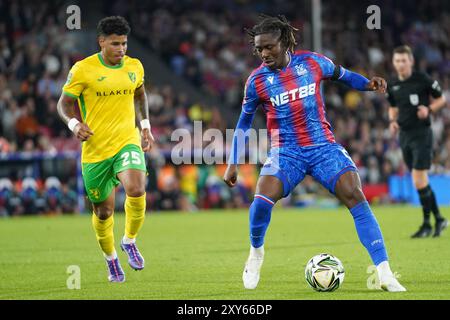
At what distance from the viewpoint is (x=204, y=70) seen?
27438mm

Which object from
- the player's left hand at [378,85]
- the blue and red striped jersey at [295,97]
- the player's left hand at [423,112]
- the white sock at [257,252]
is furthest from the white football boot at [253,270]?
the player's left hand at [423,112]

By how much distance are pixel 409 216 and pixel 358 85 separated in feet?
34.1

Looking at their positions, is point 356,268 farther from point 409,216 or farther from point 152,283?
point 409,216

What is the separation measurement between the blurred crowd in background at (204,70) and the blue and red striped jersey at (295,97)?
13565mm

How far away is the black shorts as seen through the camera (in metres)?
13.6

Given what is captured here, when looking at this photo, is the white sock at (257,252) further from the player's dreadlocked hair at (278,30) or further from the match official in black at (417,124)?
the match official in black at (417,124)

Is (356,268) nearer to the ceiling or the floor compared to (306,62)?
nearer to the floor

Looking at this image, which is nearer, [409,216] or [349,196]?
[349,196]

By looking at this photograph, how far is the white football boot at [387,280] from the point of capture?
779cm

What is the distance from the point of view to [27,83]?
22.6 meters

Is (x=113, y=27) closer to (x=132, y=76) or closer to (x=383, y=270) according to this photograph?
(x=132, y=76)

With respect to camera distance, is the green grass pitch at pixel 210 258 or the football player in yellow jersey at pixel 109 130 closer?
the green grass pitch at pixel 210 258

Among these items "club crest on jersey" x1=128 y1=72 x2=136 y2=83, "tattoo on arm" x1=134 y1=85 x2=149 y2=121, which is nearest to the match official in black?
"tattoo on arm" x1=134 y1=85 x2=149 y2=121
